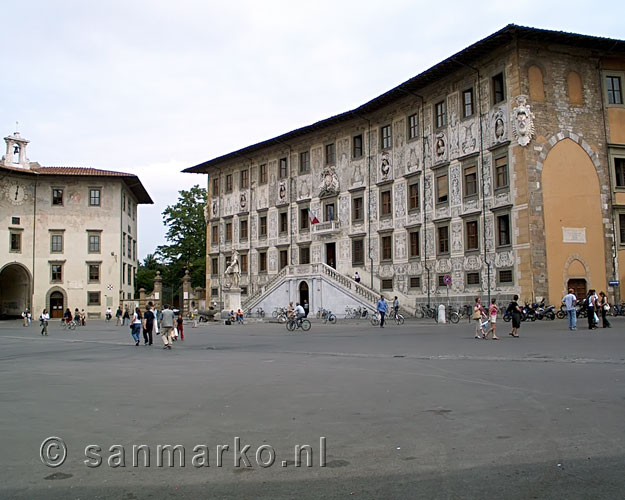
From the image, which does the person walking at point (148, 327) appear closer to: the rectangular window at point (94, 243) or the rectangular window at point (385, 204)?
the rectangular window at point (385, 204)

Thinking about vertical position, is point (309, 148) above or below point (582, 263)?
above

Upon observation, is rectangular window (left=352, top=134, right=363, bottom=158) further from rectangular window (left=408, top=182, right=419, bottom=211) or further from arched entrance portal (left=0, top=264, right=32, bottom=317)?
arched entrance portal (left=0, top=264, right=32, bottom=317)

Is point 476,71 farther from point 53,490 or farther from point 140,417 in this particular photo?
point 53,490

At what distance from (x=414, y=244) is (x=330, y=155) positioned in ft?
35.1

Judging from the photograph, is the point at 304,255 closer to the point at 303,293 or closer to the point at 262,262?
the point at 303,293

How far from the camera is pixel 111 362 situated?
15.7 meters

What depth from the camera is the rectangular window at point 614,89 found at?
33.9 meters

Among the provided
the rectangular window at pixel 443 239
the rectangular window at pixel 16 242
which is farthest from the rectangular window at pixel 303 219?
the rectangular window at pixel 16 242

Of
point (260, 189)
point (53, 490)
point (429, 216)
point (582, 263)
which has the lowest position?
point (53, 490)

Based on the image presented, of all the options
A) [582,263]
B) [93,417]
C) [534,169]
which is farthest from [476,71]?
[93,417]

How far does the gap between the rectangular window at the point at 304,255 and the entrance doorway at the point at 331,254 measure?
1.72 meters

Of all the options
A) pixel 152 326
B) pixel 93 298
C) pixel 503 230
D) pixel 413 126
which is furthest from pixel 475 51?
pixel 93 298

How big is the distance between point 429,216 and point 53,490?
3462 centimetres

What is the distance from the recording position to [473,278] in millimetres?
34750
